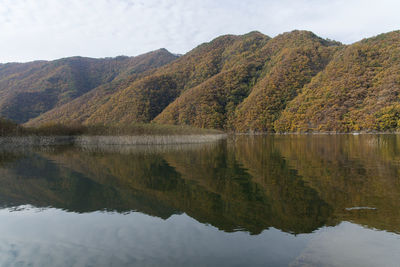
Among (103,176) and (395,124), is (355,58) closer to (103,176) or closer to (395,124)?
(395,124)

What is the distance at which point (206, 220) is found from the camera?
27.9 ft

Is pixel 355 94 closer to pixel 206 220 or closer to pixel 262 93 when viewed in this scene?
pixel 262 93

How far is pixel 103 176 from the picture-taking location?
16500 mm

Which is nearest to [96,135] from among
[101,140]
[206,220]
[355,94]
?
[101,140]

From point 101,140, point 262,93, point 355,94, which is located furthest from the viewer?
point 262,93

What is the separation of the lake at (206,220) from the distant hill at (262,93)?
2733 inches

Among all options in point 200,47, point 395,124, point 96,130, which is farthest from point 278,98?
point 200,47

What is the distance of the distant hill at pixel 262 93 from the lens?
8438 centimetres

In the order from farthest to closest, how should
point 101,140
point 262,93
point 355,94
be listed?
point 262,93 → point 355,94 → point 101,140

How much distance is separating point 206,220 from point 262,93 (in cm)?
10870

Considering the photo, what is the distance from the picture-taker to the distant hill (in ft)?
277

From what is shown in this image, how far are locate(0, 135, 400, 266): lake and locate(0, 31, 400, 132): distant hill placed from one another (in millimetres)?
69429

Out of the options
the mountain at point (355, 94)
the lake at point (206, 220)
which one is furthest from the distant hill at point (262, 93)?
the lake at point (206, 220)

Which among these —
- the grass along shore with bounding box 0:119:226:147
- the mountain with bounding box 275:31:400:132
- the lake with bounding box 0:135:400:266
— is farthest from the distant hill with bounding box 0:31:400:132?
the lake with bounding box 0:135:400:266
